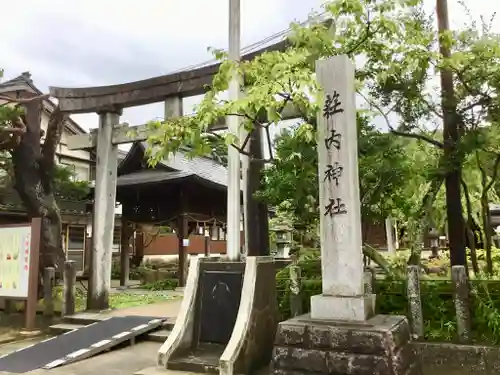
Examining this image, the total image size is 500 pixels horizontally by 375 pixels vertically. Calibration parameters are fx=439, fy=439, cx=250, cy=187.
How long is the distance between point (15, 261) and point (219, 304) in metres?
5.34

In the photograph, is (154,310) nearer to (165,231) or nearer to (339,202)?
(339,202)

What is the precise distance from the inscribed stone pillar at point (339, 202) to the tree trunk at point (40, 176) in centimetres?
882

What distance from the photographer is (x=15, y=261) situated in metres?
9.27

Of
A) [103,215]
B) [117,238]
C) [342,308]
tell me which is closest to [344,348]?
[342,308]

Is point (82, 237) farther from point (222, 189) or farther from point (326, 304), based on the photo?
point (326, 304)

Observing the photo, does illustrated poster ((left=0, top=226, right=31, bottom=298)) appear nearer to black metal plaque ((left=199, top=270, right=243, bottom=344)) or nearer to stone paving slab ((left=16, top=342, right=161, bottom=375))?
stone paving slab ((left=16, top=342, right=161, bottom=375))

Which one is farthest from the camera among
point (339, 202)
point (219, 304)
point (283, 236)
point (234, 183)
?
point (283, 236)

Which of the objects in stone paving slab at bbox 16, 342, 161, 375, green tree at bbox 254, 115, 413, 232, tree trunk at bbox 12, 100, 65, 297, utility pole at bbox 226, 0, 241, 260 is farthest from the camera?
tree trunk at bbox 12, 100, 65, 297

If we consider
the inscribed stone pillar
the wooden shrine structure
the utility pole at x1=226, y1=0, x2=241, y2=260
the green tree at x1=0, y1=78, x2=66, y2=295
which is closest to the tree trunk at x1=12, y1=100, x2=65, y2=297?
the green tree at x1=0, y1=78, x2=66, y2=295

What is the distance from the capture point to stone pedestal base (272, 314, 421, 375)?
4.39 meters

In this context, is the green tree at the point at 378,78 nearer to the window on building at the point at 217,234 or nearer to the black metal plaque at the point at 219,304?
the black metal plaque at the point at 219,304

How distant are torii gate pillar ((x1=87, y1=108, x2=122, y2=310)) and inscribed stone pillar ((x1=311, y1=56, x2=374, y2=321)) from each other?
6.76 metres

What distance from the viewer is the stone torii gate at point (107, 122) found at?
1002 cm

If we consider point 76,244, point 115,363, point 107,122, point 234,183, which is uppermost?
point 107,122
